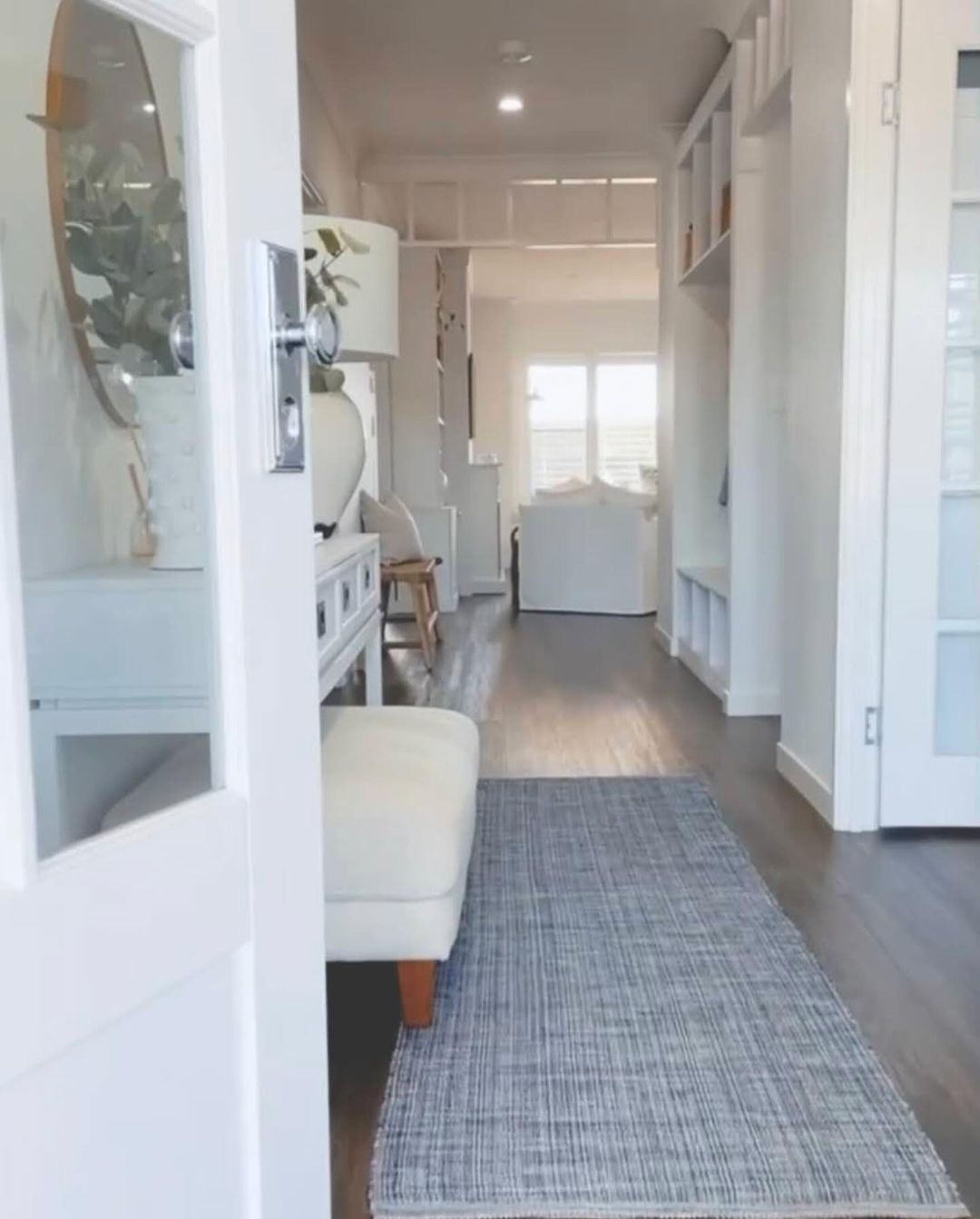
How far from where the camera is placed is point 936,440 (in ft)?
8.52

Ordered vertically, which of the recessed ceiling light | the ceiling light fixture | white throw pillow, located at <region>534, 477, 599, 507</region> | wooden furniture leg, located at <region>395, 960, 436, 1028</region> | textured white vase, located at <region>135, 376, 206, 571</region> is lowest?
wooden furniture leg, located at <region>395, 960, 436, 1028</region>

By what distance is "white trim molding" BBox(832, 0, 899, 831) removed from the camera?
2.52m

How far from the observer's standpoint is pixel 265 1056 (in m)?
0.81

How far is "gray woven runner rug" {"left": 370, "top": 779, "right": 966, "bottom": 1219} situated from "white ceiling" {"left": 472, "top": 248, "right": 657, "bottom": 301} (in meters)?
7.48

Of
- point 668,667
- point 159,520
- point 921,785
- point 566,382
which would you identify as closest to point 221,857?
point 159,520

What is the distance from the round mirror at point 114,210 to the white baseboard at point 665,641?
15.3ft

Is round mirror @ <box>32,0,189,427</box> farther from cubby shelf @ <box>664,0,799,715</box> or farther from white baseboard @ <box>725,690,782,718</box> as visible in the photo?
white baseboard @ <box>725,690,782,718</box>

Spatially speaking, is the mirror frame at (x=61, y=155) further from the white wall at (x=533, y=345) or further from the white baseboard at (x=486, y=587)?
the white wall at (x=533, y=345)

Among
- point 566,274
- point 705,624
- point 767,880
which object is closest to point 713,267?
point 705,624

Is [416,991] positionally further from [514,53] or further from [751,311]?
[514,53]

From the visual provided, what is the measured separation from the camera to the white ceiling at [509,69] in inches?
166

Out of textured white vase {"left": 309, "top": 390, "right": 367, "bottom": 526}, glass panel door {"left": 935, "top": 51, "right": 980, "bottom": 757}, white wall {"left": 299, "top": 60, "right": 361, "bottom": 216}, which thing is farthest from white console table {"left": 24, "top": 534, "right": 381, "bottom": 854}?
white wall {"left": 299, "top": 60, "right": 361, "bottom": 216}

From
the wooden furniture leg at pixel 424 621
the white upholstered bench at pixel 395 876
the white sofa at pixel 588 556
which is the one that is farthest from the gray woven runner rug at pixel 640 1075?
the white sofa at pixel 588 556

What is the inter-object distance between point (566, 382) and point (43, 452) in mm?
11252
